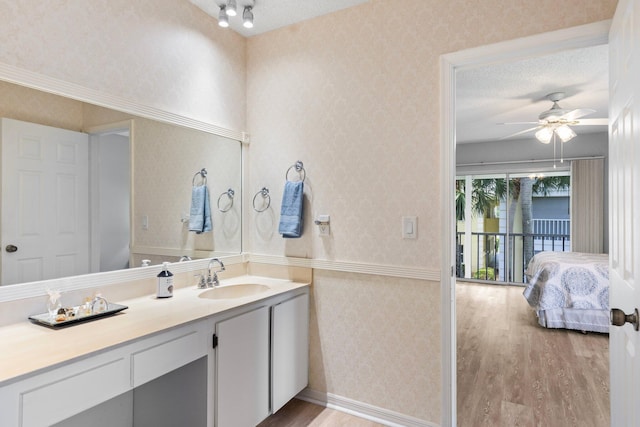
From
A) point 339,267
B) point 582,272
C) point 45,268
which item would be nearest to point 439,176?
point 339,267

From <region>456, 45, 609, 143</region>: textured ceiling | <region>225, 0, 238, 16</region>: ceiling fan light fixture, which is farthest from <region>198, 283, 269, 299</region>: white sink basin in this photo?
<region>456, 45, 609, 143</region>: textured ceiling

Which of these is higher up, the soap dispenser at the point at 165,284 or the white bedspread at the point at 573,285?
the soap dispenser at the point at 165,284

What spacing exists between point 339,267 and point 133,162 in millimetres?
1365

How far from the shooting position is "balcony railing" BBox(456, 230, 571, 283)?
654cm

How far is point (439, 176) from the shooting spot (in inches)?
82.7

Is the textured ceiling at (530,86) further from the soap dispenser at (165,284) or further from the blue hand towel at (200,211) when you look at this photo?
the soap dispenser at (165,284)

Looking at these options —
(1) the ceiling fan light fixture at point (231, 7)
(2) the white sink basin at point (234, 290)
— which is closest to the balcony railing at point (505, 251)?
(2) the white sink basin at point (234, 290)

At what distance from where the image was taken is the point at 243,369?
195cm

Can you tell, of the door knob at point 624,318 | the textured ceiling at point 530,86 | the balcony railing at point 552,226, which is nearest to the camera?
the door knob at point 624,318

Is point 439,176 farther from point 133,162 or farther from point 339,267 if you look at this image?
point 133,162

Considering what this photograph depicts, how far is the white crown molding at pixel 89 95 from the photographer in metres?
1.60

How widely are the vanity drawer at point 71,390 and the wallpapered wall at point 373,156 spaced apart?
4.46ft

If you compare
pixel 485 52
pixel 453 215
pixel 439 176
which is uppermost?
pixel 485 52

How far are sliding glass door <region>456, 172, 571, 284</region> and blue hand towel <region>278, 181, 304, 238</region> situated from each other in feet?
17.4
